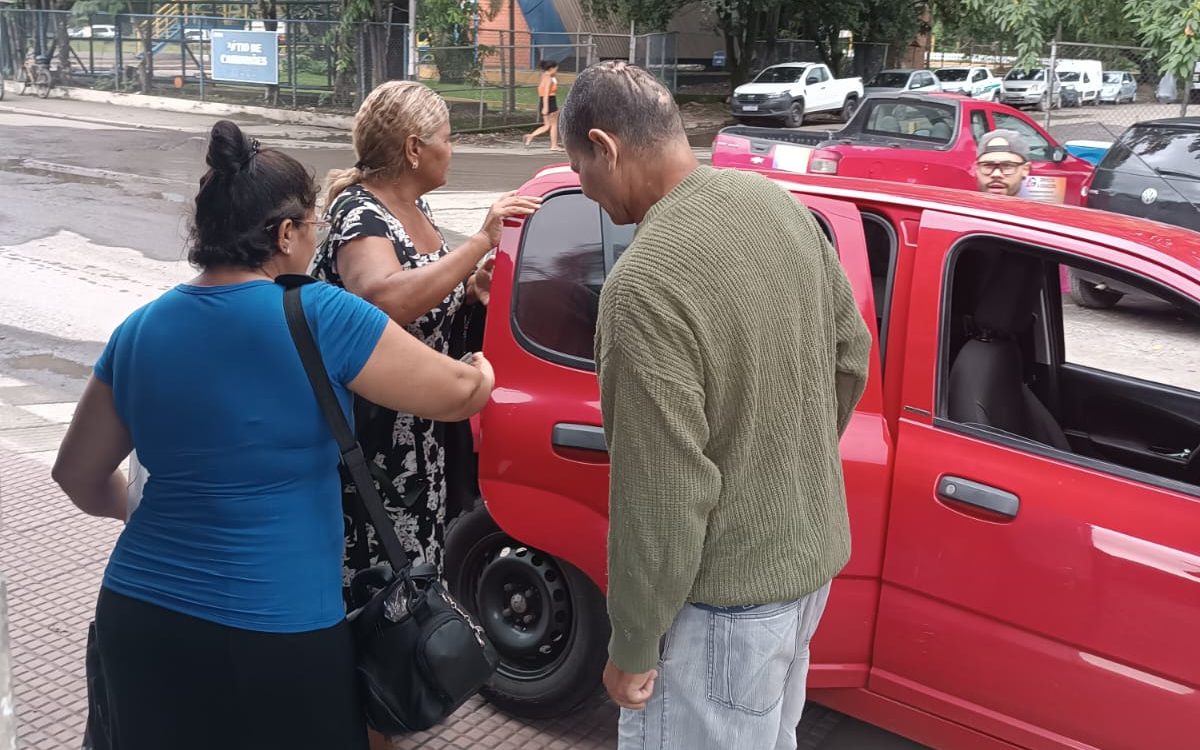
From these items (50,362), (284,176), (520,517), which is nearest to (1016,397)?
(520,517)

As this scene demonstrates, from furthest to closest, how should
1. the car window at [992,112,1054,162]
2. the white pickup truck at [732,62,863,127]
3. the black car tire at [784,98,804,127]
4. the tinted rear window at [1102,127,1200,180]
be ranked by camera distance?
the black car tire at [784,98,804,127], the white pickup truck at [732,62,863,127], the car window at [992,112,1054,162], the tinted rear window at [1102,127,1200,180]

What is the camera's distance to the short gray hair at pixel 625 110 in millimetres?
1914

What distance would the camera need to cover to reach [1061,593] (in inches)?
104

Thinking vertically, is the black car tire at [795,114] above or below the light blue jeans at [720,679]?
above

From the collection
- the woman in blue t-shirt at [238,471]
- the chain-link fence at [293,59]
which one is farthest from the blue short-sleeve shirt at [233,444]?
the chain-link fence at [293,59]

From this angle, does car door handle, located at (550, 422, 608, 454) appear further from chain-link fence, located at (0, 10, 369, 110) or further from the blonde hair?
chain-link fence, located at (0, 10, 369, 110)

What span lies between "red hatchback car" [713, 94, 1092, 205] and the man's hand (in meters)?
9.71

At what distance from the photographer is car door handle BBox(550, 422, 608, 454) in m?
3.14

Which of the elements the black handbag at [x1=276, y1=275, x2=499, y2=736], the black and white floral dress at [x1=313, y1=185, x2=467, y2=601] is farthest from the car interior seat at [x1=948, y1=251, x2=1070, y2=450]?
the black handbag at [x1=276, y1=275, x2=499, y2=736]

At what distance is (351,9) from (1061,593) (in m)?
25.4

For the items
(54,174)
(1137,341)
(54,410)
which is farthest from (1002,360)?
(54,174)

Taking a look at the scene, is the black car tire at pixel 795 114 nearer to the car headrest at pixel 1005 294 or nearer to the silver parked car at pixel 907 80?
the silver parked car at pixel 907 80

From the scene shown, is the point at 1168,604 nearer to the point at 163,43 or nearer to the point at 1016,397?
the point at 1016,397

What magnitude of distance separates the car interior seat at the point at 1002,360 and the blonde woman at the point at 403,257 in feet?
4.36
